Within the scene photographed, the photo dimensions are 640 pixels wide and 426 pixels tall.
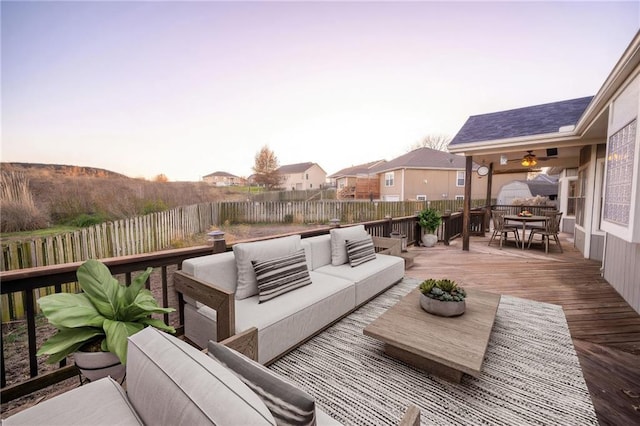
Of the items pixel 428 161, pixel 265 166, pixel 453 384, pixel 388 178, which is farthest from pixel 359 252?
pixel 265 166

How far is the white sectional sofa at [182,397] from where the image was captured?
2.14ft

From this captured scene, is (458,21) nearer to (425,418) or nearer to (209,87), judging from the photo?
(209,87)

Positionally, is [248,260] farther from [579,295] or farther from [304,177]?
[304,177]

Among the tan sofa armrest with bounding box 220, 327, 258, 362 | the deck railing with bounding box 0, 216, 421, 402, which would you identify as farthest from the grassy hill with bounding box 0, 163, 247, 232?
the tan sofa armrest with bounding box 220, 327, 258, 362

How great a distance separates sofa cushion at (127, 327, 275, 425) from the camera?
24.6 inches

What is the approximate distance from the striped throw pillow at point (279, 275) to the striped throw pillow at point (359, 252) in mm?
Result: 881

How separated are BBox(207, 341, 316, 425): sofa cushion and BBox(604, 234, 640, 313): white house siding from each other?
172 inches

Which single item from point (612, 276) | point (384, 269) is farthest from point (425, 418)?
point (612, 276)

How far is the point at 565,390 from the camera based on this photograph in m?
1.82

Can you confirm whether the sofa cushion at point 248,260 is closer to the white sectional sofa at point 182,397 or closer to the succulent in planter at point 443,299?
the white sectional sofa at point 182,397

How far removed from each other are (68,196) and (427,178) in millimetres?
16511

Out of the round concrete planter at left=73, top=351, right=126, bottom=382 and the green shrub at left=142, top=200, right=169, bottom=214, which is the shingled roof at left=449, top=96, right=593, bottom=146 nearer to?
the round concrete planter at left=73, top=351, right=126, bottom=382

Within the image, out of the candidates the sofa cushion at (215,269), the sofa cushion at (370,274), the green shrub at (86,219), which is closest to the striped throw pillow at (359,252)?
the sofa cushion at (370,274)

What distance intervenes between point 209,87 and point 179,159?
132 inches
